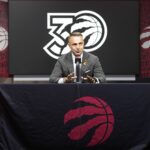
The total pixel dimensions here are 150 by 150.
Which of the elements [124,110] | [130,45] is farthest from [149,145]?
[130,45]

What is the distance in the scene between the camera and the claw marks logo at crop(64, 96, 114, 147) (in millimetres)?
2646

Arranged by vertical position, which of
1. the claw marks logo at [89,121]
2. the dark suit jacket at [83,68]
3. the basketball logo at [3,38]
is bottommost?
the claw marks logo at [89,121]

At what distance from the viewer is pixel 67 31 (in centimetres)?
480

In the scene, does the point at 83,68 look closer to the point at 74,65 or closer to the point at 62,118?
the point at 74,65

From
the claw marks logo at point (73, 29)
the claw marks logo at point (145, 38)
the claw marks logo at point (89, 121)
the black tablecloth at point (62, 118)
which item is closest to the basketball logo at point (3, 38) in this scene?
the claw marks logo at point (73, 29)

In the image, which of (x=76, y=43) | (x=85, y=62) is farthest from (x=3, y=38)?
(x=85, y=62)

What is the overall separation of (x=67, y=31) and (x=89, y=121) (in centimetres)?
234

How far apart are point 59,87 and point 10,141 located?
0.55 m

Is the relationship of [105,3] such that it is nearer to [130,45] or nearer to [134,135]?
[130,45]

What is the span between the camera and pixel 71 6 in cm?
479

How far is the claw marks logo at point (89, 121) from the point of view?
2646mm

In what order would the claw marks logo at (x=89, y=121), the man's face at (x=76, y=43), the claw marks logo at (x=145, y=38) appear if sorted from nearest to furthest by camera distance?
1. the claw marks logo at (x=89, y=121)
2. the man's face at (x=76, y=43)
3. the claw marks logo at (x=145, y=38)

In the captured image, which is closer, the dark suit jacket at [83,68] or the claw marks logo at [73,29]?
the dark suit jacket at [83,68]

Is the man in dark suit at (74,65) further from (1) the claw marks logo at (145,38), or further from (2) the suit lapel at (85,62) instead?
(1) the claw marks logo at (145,38)
